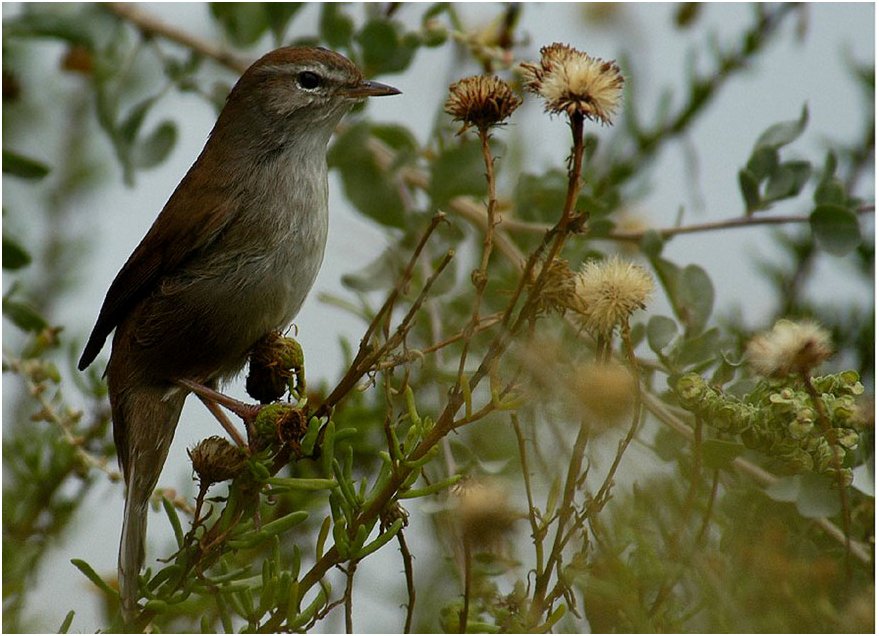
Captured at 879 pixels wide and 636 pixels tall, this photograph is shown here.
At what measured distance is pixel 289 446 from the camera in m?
2.21

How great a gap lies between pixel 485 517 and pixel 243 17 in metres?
2.30

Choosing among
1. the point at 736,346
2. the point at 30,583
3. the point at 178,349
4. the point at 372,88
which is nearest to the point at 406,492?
the point at 30,583

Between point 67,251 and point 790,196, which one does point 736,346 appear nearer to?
point 790,196

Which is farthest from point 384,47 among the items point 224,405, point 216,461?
point 216,461


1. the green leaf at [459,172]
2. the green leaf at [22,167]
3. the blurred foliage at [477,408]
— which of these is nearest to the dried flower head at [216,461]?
the blurred foliage at [477,408]

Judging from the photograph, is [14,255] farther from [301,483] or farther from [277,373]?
[301,483]

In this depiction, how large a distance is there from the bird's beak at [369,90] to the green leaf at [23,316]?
3.90ft

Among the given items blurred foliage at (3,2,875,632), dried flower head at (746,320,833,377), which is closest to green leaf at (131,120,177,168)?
blurred foliage at (3,2,875,632)

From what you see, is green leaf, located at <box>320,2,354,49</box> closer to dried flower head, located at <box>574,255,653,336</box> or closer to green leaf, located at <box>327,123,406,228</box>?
green leaf, located at <box>327,123,406,228</box>

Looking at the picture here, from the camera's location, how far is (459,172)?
3338mm

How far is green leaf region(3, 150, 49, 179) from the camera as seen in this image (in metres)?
3.31

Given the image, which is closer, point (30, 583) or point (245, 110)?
point (30, 583)

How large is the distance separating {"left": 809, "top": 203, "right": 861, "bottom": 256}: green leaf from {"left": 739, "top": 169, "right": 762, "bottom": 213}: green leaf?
256 millimetres

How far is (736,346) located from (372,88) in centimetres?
141
